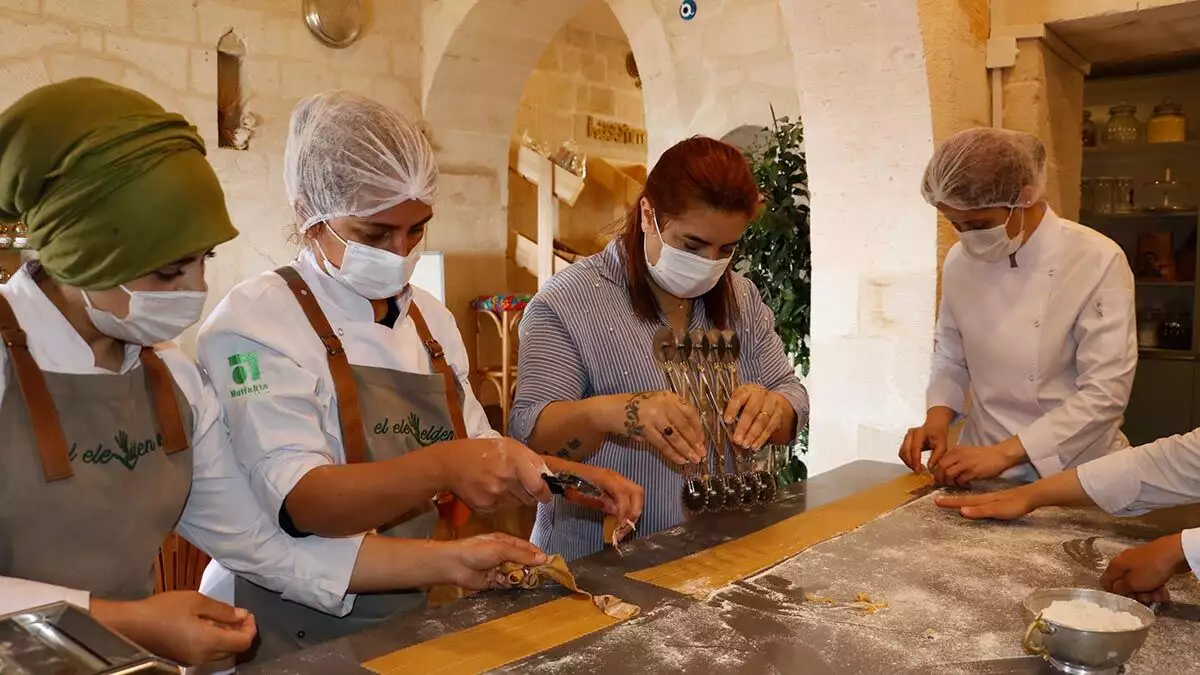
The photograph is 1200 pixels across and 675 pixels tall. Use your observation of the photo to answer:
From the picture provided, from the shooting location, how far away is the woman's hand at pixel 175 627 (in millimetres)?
1217

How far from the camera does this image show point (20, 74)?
4164 mm

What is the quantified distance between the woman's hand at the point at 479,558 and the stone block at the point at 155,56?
13.2ft

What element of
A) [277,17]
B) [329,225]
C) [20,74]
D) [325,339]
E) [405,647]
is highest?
[277,17]

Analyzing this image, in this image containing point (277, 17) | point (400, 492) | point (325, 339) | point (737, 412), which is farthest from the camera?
point (277, 17)

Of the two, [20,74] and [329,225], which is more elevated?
[20,74]

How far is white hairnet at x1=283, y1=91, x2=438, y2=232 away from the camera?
5.35 feet

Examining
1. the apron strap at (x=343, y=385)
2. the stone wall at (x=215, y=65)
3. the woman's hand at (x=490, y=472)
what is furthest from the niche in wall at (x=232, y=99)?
the woman's hand at (x=490, y=472)

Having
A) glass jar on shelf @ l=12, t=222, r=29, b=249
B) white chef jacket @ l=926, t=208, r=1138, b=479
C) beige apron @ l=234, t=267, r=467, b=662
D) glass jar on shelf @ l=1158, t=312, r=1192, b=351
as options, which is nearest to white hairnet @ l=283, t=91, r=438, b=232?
beige apron @ l=234, t=267, r=467, b=662

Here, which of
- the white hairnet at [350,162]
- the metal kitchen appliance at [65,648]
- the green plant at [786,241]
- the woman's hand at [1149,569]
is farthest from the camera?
the green plant at [786,241]

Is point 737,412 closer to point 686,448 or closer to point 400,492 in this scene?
point 686,448

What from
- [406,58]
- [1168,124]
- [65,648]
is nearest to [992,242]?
[65,648]

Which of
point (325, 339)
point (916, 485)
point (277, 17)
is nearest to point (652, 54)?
point (277, 17)

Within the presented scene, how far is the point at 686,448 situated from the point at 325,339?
71 cm

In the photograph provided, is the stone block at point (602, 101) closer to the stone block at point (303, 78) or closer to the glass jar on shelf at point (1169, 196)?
the stone block at point (303, 78)
